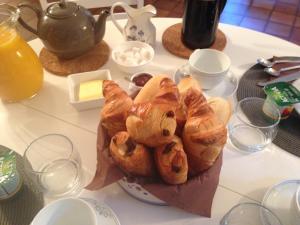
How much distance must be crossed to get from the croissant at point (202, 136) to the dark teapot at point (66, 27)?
1.28 feet

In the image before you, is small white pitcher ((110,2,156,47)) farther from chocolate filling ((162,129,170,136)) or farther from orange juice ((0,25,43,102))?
chocolate filling ((162,129,170,136))

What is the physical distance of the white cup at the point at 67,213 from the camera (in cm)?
41

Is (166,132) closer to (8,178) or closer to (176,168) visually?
(176,168)

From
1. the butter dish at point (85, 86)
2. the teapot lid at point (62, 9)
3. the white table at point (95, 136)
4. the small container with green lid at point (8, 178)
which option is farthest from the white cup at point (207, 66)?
the small container with green lid at point (8, 178)

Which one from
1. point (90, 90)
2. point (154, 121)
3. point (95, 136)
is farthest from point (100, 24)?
point (154, 121)

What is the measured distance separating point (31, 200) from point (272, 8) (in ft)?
5.90

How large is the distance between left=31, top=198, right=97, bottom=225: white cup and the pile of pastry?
80mm

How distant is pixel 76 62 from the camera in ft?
2.60

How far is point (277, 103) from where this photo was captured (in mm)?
622

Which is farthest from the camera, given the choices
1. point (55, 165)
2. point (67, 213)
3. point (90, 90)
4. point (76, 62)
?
point (76, 62)

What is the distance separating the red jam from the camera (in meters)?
0.66

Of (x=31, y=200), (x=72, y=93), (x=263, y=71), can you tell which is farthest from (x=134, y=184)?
(x=263, y=71)

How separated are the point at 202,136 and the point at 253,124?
255mm

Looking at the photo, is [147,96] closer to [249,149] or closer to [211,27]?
[249,149]
